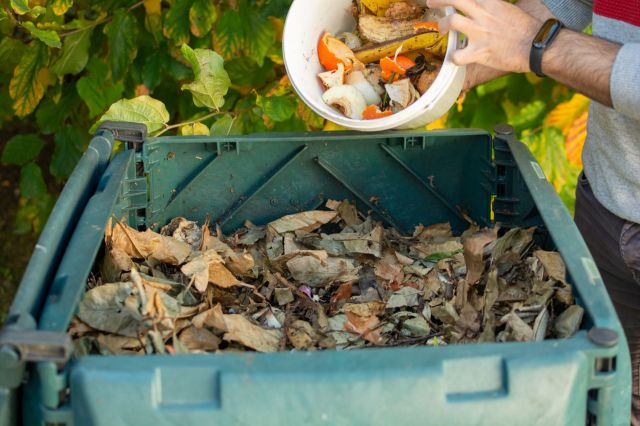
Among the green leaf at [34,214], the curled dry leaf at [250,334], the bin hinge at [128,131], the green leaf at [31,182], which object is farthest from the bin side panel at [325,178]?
the green leaf at [34,214]

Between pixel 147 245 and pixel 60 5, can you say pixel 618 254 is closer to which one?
pixel 147 245

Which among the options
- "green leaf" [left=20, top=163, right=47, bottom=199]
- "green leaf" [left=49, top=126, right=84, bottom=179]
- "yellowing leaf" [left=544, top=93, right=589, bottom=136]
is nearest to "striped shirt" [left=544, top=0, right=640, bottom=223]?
"yellowing leaf" [left=544, top=93, right=589, bottom=136]

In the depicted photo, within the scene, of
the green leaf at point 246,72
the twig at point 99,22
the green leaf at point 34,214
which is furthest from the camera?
the green leaf at point 34,214

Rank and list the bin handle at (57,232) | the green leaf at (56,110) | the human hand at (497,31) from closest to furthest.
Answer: the bin handle at (57,232), the human hand at (497,31), the green leaf at (56,110)

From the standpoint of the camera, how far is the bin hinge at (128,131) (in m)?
1.89

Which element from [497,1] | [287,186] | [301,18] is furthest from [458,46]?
[287,186]

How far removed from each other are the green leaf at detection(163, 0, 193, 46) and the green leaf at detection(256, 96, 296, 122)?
33 cm

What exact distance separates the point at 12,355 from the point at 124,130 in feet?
2.70

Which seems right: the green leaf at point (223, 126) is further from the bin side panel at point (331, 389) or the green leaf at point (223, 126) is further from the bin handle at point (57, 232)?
the bin side panel at point (331, 389)

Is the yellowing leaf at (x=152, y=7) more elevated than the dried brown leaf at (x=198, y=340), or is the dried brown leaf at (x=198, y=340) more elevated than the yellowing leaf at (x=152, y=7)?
the yellowing leaf at (x=152, y=7)

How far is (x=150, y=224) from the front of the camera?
6.25 feet


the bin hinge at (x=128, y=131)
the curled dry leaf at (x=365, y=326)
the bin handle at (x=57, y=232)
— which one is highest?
the bin hinge at (x=128, y=131)

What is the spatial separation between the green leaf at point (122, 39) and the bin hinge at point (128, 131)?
0.65 metres

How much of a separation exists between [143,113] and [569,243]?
1064 mm
